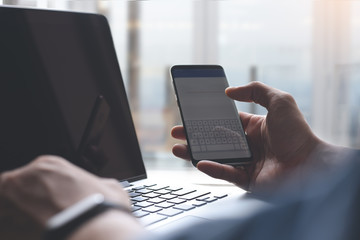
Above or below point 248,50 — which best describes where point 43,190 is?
above

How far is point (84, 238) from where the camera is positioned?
0.94 ft

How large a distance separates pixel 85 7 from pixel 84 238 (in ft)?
4.26

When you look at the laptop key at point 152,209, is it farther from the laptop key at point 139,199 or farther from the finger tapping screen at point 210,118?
the finger tapping screen at point 210,118

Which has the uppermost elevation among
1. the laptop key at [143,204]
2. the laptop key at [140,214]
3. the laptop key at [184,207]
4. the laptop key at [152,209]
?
the laptop key at [140,214]

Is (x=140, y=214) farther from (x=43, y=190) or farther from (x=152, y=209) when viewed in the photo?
(x=43, y=190)

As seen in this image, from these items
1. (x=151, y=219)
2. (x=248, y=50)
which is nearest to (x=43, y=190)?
(x=151, y=219)

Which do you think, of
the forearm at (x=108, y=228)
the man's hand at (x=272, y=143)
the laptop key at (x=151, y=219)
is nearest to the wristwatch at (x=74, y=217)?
the forearm at (x=108, y=228)

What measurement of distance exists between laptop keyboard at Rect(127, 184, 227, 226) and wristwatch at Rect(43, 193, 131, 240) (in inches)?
8.0

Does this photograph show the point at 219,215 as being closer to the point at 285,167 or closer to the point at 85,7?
the point at 285,167

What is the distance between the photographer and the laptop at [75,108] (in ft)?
1.97

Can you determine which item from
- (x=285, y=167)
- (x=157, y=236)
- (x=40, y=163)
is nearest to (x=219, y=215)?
(x=157, y=236)

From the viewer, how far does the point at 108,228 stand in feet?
0.97

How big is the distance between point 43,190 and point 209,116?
0.48 metres

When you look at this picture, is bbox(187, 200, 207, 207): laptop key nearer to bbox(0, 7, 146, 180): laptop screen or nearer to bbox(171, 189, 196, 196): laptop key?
bbox(171, 189, 196, 196): laptop key
